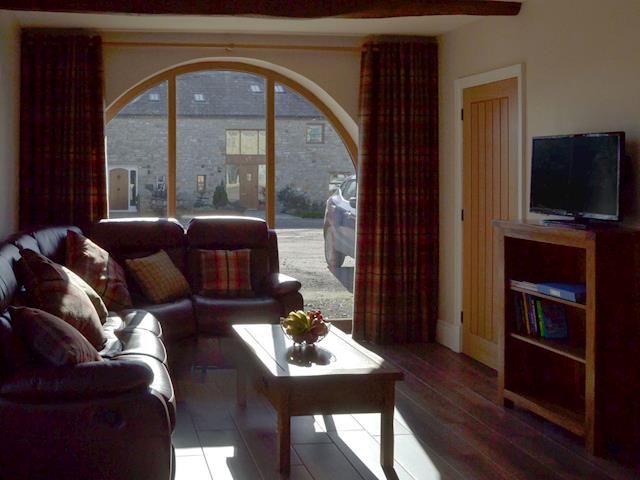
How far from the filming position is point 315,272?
6.85 metres

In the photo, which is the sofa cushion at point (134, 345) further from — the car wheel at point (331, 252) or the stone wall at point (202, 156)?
the car wheel at point (331, 252)

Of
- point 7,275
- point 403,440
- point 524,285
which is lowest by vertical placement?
point 403,440

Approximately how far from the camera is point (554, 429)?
440cm

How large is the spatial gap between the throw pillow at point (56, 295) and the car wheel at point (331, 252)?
294cm

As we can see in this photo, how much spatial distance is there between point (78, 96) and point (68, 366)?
11.0 feet

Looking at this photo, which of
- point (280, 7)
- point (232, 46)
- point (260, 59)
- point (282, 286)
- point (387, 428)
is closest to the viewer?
point (387, 428)

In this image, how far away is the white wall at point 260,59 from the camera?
20.7 ft

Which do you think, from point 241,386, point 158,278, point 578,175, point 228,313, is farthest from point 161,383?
point 578,175

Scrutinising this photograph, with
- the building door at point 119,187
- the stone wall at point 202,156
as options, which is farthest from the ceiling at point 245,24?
the building door at point 119,187

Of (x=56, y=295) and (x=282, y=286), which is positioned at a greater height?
(x=56, y=295)

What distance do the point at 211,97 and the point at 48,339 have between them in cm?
369

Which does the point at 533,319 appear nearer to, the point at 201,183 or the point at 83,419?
the point at 83,419

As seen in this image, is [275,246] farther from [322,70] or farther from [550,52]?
[550,52]

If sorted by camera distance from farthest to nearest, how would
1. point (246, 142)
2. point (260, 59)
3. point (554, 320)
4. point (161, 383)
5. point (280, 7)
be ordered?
point (246, 142) < point (260, 59) < point (280, 7) < point (554, 320) < point (161, 383)
